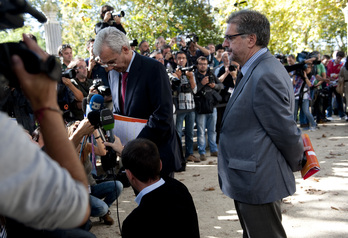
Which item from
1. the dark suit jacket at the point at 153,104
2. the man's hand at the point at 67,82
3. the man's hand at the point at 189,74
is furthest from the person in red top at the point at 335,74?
the dark suit jacket at the point at 153,104

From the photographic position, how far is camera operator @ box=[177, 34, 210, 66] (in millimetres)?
10055

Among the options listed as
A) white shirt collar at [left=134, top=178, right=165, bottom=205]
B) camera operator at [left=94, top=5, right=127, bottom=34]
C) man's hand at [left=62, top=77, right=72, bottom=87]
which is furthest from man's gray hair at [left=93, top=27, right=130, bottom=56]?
camera operator at [left=94, top=5, right=127, bottom=34]

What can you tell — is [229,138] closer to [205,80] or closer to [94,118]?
[94,118]

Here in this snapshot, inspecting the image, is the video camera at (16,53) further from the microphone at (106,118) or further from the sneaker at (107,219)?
the sneaker at (107,219)

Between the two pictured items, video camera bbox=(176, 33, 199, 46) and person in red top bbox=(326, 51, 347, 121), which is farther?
person in red top bbox=(326, 51, 347, 121)

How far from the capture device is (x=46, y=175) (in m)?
1.03

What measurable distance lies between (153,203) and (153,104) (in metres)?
1.04

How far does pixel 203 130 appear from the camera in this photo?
8945mm

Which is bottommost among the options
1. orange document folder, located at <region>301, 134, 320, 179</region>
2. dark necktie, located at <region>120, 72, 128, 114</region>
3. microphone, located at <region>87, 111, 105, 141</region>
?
orange document folder, located at <region>301, 134, 320, 179</region>

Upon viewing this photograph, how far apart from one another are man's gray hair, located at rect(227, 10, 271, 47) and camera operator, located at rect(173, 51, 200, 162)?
5319 mm

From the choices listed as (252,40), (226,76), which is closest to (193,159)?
(226,76)

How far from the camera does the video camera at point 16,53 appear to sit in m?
1.13

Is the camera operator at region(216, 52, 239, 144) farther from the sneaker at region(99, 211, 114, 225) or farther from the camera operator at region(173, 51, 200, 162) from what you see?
the sneaker at region(99, 211, 114, 225)

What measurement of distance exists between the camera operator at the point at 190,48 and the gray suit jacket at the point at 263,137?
7.21m
